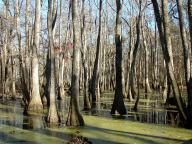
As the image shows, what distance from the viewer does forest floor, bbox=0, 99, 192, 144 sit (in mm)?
10289

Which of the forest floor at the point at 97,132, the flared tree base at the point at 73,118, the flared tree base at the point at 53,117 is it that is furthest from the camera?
the flared tree base at the point at 53,117

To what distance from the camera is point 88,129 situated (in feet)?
40.3

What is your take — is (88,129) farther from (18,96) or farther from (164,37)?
(18,96)

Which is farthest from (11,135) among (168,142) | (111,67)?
(111,67)

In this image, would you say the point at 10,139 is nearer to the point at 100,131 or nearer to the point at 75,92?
the point at 100,131

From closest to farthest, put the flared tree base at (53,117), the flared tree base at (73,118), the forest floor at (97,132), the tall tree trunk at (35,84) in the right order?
the forest floor at (97,132) < the flared tree base at (73,118) < the flared tree base at (53,117) < the tall tree trunk at (35,84)

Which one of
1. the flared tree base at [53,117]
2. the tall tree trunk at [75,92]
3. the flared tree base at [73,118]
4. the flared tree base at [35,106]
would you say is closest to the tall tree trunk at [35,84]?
the flared tree base at [35,106]

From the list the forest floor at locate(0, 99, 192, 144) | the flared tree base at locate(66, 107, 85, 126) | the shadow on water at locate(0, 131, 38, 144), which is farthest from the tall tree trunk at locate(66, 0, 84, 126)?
the shadow on water at locate(0, 131, 38, 144)

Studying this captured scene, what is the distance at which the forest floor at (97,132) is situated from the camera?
10289 millimetres

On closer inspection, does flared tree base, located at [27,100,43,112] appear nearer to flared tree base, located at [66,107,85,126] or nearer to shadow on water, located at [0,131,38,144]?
flared tree base, located at [66,107,85,126]

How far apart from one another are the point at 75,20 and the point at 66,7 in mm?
23489

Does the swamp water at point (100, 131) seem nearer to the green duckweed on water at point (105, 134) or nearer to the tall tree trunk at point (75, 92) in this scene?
the green duckweed on water at point (105, 134)

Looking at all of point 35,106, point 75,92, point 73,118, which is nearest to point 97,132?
point 73,118

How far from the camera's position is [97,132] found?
38.5ft
